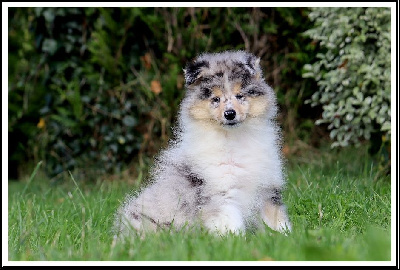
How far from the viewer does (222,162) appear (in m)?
4.52

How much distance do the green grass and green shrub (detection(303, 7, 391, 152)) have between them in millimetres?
583

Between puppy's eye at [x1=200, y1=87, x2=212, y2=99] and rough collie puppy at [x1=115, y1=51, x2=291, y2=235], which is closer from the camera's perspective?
rough collie puppy at [x1=115, y1=51, x2=291, y2=235]

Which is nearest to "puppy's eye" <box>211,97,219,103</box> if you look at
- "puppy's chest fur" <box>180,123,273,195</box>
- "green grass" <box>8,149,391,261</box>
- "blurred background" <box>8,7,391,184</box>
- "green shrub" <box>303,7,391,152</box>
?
"puppy's chest fur" <box>180,123,273,195</box>

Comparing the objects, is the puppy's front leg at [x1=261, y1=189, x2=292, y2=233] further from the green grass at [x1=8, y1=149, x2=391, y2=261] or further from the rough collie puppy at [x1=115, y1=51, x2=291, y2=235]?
the green grass at [x1=8, y1=149, x2=391, y2=261]

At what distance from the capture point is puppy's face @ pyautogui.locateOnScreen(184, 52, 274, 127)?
4500 millimetres

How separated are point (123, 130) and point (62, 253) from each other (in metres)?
4.54

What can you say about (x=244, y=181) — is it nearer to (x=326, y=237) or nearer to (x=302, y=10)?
(x=326, y=237)

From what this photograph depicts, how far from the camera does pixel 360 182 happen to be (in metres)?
6.14

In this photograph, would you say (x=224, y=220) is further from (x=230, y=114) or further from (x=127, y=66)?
(x=127, y=66)

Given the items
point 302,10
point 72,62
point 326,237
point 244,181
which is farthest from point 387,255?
point 72,62

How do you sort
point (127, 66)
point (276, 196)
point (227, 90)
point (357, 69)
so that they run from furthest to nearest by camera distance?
point (127, 66) < point (357, 69) < point (276, 196) < point (227, 90)

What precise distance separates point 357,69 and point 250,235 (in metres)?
3.16

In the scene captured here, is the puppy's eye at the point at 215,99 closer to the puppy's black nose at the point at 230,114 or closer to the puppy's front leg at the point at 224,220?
the puppy's black nose at the point at 230,114

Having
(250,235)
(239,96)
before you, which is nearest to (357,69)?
(239,96)
